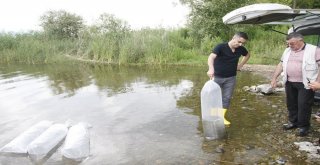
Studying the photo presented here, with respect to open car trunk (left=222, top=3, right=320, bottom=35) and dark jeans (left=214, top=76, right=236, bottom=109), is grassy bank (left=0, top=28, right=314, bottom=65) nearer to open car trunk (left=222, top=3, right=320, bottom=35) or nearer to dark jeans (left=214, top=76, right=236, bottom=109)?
open car trunk (left=222, top=3, right=320, bottom=35)

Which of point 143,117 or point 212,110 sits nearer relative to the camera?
point 212,110

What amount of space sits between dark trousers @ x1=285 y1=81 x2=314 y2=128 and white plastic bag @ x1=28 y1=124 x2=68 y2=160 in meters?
4.04

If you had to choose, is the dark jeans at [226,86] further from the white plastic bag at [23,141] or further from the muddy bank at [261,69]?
the muddy bank at [261,69]

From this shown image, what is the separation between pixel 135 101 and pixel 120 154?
4157 millimetres

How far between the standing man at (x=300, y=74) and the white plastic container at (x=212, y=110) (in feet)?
4.08

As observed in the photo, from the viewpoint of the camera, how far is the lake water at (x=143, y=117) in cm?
524

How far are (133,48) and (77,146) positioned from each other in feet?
49.8

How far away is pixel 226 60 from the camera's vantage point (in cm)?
613

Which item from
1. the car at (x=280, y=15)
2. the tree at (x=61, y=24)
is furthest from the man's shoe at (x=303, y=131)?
the tree at (x=61, y=24)

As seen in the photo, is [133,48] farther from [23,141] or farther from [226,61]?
[23,141]

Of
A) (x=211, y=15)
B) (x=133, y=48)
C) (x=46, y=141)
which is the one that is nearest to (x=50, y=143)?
(x=46, y=141)

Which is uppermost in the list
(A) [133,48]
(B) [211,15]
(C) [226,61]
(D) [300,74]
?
(B) [211,15]

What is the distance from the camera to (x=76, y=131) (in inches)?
231

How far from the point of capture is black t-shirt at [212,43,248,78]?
19.9 ft
